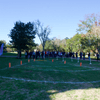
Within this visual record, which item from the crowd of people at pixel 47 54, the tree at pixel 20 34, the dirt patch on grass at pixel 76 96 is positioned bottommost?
the dirt patch on grass at pixel 76 96

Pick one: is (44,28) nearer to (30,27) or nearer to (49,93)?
(30,27)

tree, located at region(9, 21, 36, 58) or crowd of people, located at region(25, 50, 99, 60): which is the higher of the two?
tree, located at region(9, 21, 36, 58)

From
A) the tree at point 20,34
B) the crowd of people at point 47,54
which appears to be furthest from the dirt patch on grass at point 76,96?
the tree at point 20,34

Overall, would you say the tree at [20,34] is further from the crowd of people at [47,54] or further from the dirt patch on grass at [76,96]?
the dirt patch on grass at [76,96]

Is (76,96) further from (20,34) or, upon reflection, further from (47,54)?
(47,54)

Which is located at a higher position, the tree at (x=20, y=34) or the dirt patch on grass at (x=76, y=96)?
the tree at (x=20, y=34)

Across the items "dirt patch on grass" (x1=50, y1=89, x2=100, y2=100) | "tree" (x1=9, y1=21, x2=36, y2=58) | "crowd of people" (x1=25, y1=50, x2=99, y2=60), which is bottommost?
"dirt patch on grass" (x1=50, y1=89, x2=100, y2=100)

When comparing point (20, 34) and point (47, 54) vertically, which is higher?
point (20, 34)

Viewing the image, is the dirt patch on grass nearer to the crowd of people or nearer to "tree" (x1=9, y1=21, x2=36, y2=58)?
the crowd of people

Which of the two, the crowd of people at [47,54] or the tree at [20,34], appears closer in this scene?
the crowd of people at [47,54]

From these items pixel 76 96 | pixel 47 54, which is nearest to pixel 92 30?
pixel 47 54

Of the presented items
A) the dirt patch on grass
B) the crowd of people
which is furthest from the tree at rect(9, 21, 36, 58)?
the dirt patch on grass

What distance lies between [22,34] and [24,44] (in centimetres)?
241

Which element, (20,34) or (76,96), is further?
(20,34)
